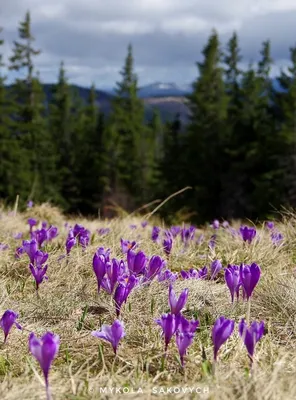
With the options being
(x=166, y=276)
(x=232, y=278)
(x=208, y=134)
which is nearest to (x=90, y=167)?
(x=208, y=134)

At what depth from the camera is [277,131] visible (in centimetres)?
3019

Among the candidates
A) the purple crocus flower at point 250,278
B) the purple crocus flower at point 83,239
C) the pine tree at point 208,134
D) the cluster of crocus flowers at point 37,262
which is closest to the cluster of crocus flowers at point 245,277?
the purple crocus flower at point 250,278

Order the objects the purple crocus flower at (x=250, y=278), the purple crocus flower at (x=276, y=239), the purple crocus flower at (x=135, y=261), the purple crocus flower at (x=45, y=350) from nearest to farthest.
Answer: the purple crocus flower at (x=45, y=350)
the purple crocus flower at (x=250, y=278)
the purple crocus flower at (x=135, y=261)
the purple crocus flower at (x=276, y=239)

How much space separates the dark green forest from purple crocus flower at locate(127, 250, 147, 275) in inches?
730

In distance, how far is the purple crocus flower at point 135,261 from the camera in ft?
8.54

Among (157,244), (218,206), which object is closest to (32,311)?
(157,244)

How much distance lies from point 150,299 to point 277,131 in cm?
2872

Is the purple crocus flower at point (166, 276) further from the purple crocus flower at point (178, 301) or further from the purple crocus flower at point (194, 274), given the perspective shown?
the purple crocus flower at point (178, 301)

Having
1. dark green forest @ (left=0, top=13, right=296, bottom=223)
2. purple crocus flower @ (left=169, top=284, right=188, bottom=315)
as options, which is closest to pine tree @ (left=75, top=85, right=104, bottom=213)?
dark green forest @ (left=0, top=13, right=296, bottom=223)

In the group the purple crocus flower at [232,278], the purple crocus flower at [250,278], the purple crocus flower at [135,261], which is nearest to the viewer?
the purple crocus flower at [250,278]

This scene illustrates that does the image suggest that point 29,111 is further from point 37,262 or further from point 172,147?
point 37,262

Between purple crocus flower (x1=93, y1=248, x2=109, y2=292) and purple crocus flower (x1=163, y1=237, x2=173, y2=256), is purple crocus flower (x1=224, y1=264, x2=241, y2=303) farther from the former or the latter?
purple crocus flower (x1=163, y1=237, x2=173, y2=256)

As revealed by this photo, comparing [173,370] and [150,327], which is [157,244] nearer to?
[150,327]

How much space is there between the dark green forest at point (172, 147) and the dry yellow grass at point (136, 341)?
59.6ft
